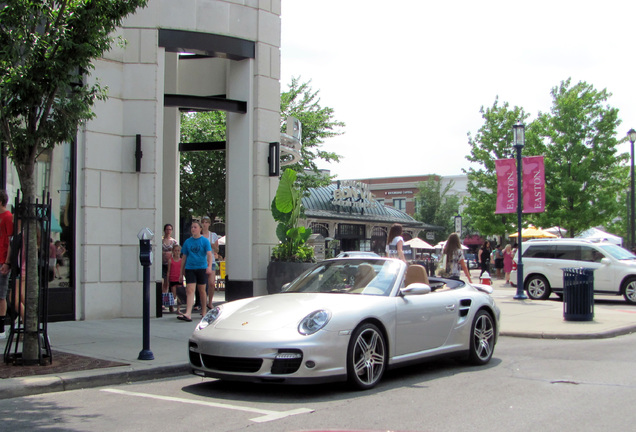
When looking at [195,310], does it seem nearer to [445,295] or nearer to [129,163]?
[129,163]

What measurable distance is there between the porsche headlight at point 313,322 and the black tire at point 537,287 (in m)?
14.2

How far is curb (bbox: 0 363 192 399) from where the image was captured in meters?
6.40

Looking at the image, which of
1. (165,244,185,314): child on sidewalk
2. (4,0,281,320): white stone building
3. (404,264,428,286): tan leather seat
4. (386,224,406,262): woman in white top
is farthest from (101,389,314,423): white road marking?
(386,224,406,262): woman in white top

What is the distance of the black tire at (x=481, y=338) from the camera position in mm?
8133

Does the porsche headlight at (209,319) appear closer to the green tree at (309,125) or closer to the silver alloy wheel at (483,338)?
the silver alloy wheel at (483,338)

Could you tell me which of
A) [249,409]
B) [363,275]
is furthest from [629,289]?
[249,409]

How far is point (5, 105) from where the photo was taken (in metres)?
7.46

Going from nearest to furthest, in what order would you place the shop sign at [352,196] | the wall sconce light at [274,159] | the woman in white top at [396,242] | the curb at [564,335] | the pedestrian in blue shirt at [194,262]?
the curb at [564,335], the pedestrian in blue shirt at [194,262], the woman in white top at [396,242], the wall sconce light at [274,159], the shop sign at [352,196]

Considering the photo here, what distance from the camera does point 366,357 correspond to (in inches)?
260

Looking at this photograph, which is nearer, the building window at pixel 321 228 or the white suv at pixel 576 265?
the white suv at pixel 576 265

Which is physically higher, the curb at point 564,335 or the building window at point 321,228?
the building window at point 321,228

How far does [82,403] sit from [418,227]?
46.3 metres

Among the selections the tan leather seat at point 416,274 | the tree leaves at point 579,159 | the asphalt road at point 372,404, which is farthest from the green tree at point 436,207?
the asphalt road at point 372,404

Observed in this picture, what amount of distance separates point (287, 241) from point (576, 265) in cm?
911
